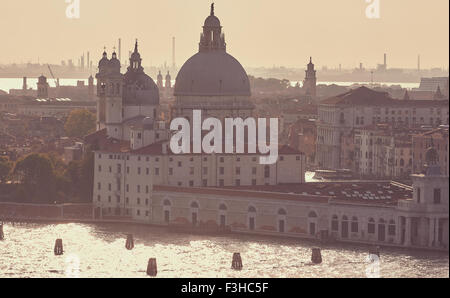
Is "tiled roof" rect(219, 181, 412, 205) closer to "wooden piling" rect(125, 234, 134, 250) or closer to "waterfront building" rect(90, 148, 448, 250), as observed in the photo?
"waterfront building" rect(90, 148, 448, 250)

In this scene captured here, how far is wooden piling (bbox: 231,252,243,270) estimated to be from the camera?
177ft

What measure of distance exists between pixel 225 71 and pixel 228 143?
6.90 metres

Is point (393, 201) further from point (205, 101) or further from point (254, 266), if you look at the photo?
point (205, 101)

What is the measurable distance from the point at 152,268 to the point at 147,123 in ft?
54.7

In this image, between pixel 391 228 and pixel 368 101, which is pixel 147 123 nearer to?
pixel 391 228

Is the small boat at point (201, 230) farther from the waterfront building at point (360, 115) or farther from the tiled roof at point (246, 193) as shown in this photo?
the waterfront building at point (360, 115)

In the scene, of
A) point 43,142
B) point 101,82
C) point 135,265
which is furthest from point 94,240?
point 43,142

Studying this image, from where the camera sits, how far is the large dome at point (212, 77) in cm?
7375

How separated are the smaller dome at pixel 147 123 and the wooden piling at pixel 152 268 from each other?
15.6 m

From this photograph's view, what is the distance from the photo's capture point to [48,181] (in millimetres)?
70312

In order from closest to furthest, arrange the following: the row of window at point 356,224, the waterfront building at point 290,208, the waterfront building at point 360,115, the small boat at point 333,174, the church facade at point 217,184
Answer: the waterfront building at point 290,208, the row of window at point 356,224, the church facade at point 217,184, the small boat at point 333,174, the waterfront building at point 360,115

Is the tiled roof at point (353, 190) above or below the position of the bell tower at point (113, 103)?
below

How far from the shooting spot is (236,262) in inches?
2131

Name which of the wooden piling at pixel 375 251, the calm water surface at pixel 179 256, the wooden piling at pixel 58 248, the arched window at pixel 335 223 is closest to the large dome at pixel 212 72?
the calm water surface at pixel 179 256
